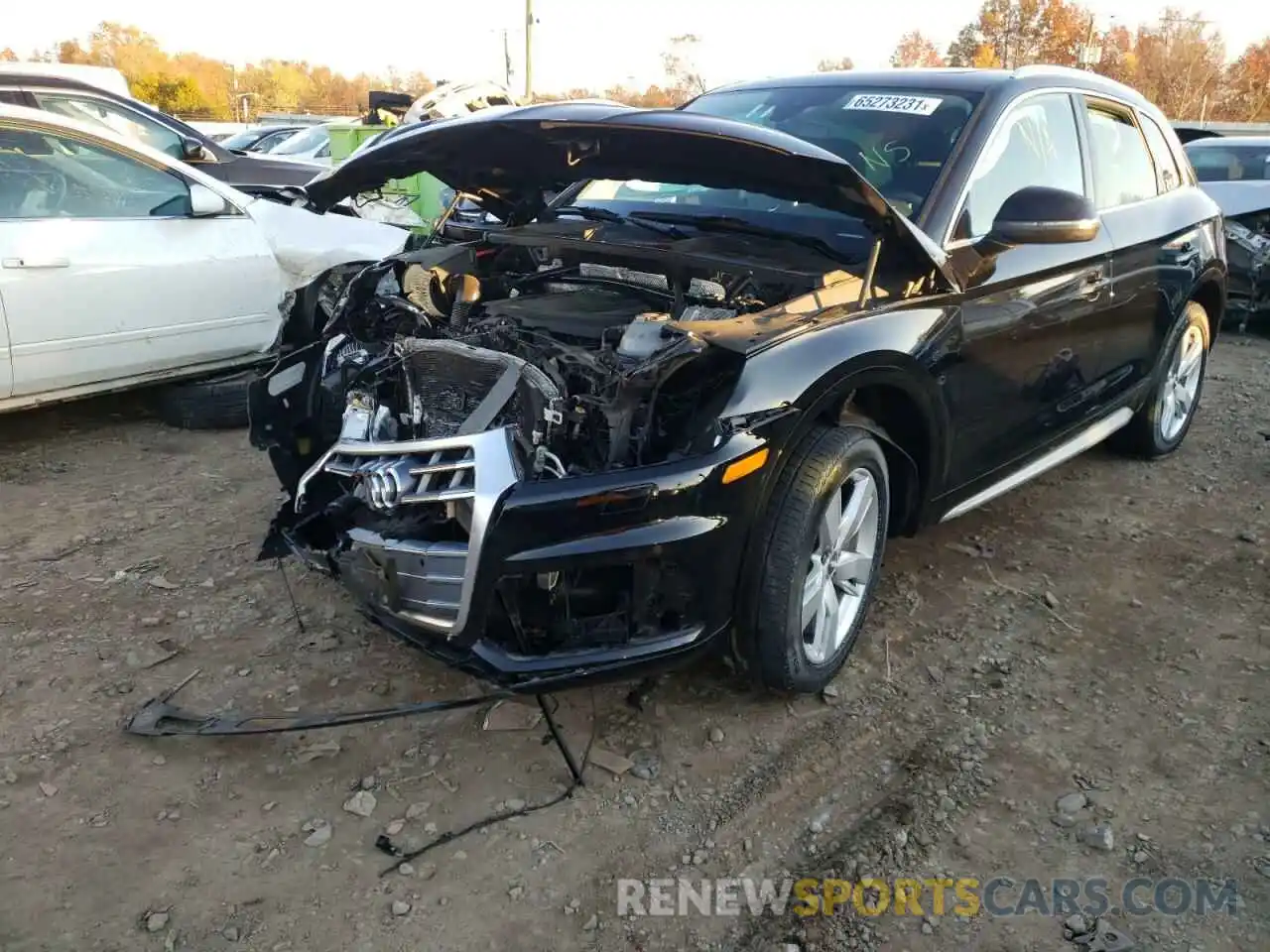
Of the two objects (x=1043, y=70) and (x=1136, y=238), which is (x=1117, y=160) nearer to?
(x=1136, y=238)

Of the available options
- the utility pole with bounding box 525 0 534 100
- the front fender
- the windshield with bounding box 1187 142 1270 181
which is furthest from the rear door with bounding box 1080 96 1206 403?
the utility pole with bounding box 525 0 534 100

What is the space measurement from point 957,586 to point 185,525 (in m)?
3.14

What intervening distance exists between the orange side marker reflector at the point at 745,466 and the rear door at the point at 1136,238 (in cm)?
220

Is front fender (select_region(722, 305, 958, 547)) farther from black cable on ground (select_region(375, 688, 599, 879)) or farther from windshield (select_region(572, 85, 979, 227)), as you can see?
black cable on ground (select_region(375, 688, 599, 879))

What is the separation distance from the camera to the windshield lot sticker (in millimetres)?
3596

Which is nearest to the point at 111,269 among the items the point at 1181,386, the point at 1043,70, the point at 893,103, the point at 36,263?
the point at 36,263

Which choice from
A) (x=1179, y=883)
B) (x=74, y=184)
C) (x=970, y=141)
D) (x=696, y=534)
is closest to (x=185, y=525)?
(x=74, y=184)

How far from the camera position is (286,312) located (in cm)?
370

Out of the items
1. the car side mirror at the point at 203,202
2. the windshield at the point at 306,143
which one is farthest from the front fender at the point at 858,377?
the windshield at the point at 306,143

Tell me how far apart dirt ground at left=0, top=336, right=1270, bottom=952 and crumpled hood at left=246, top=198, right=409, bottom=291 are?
218 centimetres

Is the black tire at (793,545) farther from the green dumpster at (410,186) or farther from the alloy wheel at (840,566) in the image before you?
the green dumpster at (410,186)

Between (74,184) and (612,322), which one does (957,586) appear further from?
(74,184)

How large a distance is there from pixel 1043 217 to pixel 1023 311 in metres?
0.43

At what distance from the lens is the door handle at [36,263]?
181 inches
